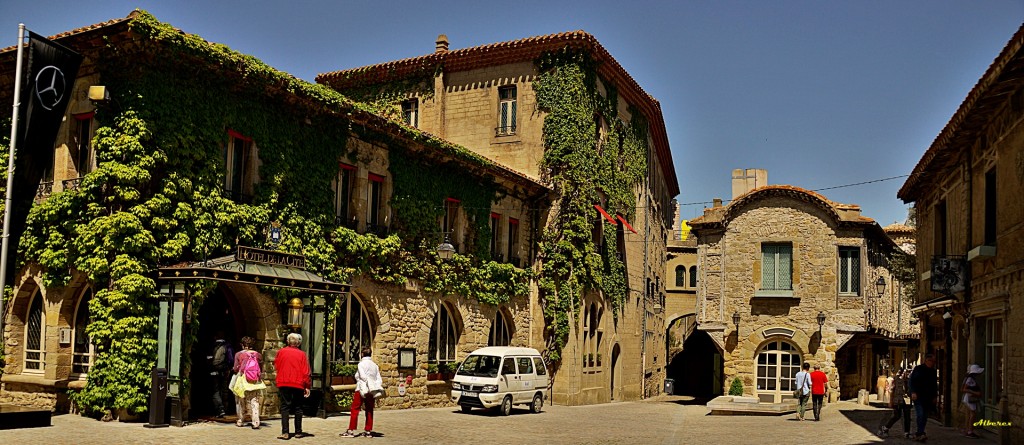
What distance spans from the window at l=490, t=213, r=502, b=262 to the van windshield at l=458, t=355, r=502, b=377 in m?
5.39

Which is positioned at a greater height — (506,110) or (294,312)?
(506,110)

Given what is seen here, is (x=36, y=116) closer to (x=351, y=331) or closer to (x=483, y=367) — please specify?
(x=351, y=331)

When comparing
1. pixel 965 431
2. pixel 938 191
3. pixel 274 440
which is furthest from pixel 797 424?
pixel 274 440

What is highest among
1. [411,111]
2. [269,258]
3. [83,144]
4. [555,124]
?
[411,111]

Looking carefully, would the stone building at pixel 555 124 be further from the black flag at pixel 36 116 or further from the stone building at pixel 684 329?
the black flag at pixel 36 116

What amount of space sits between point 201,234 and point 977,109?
545 inches

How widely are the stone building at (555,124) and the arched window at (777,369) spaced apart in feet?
16.8

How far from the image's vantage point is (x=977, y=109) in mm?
16656

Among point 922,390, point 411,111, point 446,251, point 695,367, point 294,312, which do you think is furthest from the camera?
point 695,367

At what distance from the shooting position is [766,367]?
101ft

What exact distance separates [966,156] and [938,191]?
369 centimetres

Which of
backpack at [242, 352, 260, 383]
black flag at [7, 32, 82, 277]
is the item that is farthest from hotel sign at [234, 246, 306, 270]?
black flag at [7, 32, 82, 277]

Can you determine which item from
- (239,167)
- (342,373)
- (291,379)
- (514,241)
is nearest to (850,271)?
(514,241)

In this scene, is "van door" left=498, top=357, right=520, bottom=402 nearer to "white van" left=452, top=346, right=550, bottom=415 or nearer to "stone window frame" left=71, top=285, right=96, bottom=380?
"white van" left=452, top=346, right=550, bottom=415
